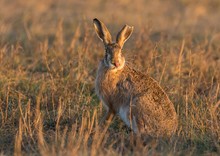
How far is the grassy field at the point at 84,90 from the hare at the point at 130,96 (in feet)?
0.54

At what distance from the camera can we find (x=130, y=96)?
5.92 m

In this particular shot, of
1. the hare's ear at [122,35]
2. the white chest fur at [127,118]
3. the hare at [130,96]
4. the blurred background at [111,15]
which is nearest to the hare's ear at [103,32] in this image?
the hare at [130,96]

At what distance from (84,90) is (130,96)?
133cm

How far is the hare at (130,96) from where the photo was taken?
5.68 metres

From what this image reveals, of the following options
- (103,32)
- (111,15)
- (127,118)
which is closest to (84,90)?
(103,32)

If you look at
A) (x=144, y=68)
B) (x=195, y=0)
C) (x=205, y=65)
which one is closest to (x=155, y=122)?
(x=144, y=68)

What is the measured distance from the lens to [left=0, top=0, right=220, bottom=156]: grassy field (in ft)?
17.3

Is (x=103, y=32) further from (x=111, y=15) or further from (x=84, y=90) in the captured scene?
(x=111, y=15)

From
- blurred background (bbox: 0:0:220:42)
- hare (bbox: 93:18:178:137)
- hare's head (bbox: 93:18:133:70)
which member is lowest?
hare (bbox: 93:18:178:137)

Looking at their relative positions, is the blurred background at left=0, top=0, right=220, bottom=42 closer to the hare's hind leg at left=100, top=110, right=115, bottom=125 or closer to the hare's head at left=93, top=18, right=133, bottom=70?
the hare's head at left=93, top=18, right=133, bottom=70

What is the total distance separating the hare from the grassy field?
17 centimetres

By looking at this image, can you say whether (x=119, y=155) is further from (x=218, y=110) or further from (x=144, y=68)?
(x=144, y=68)

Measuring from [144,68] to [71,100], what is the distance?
1290 millimetres

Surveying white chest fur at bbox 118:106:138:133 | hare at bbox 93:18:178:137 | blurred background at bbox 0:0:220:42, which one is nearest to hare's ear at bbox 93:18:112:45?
hare at bbox 93:18:178:137
